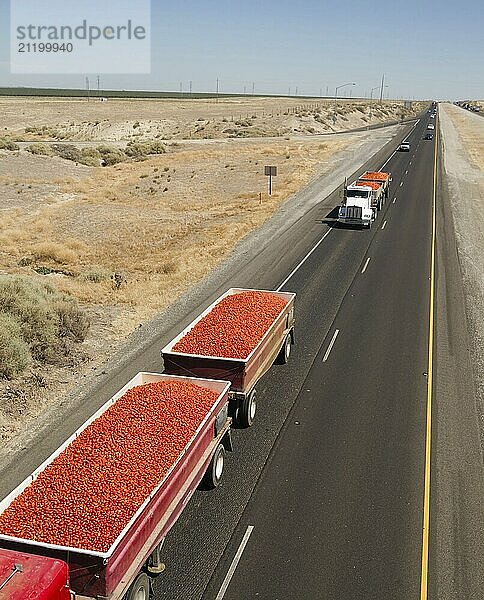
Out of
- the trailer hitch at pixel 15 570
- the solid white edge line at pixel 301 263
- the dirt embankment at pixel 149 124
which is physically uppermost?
the dirt embankment at pixel 149 124

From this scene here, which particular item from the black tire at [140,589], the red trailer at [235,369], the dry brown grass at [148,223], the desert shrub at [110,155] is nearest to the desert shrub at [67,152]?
the desert shrub at [110,155]

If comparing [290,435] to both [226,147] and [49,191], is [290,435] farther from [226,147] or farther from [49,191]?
[226,147]

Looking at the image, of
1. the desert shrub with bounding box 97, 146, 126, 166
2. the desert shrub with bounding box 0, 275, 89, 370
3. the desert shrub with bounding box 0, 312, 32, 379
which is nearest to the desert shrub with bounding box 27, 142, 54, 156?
the desert shrub with bounding box 97, 146, 126, 166

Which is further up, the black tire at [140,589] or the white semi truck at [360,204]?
the white semi truck at [360,204]

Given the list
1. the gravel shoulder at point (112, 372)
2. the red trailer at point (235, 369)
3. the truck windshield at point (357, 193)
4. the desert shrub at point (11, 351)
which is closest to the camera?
the gravel shoulder at point (112, 372)

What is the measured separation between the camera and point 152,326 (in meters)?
21.2

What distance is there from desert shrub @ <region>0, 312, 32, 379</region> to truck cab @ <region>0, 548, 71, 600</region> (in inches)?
389

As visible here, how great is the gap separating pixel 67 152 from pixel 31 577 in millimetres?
65973

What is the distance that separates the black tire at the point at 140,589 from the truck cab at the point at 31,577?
1.32 m

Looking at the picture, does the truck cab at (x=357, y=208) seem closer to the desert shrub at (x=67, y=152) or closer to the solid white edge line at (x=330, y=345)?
the solid white edge line at (x=330, y=345)

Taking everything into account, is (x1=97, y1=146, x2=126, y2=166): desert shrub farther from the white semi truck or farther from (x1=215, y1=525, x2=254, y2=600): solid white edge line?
(x1=215, y1=525, x2=254, y2=600): solid white edge line

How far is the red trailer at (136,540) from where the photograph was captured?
766 cm

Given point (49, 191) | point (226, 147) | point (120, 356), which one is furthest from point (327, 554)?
point (226, 147)

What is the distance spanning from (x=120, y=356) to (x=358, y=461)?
846 cm
